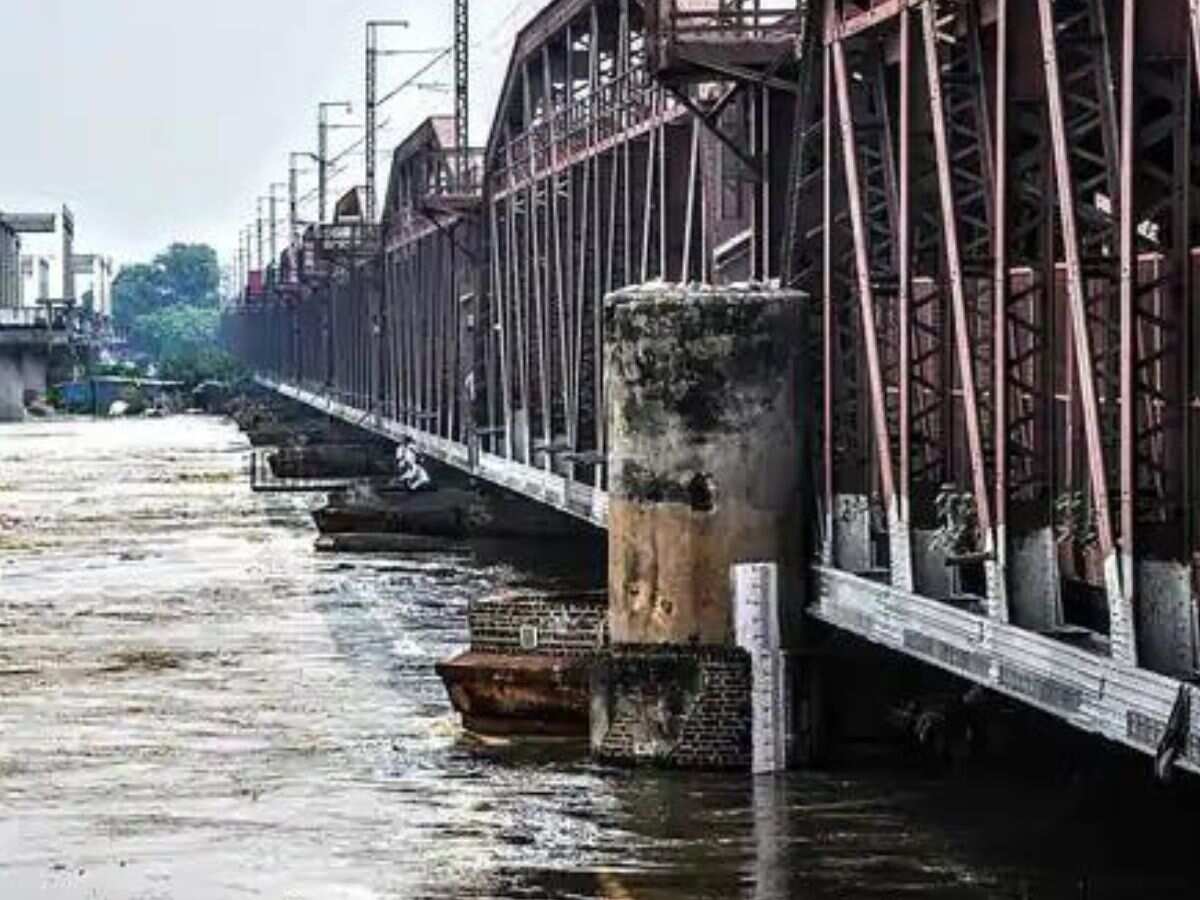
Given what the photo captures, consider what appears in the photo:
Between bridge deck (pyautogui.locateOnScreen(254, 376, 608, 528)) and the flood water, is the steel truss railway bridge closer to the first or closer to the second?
the flood water

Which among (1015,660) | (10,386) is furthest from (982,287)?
(10,386)

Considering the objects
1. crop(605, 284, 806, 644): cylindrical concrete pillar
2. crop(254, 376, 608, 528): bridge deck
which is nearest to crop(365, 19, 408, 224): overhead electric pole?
crop(254, 376, 608, 528): bridge deck

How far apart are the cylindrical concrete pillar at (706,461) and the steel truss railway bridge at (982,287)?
613 millimetres

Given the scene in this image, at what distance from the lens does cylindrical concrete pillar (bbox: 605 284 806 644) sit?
1208 inches

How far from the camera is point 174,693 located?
41.2 meters

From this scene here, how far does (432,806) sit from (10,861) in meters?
4.57

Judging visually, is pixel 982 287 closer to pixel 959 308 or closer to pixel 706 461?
pixel 706 461

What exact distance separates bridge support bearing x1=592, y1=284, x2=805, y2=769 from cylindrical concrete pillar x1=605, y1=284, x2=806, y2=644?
1 cm

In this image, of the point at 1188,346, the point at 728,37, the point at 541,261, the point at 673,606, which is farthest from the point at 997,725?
the point at 541,261

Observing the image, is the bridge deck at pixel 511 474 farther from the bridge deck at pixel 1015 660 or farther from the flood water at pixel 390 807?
the bridge deck at pixel 1015 660

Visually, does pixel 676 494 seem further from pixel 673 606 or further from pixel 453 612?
pixel 453 612

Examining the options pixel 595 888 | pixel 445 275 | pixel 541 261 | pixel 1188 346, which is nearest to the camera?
pixel 1188 346

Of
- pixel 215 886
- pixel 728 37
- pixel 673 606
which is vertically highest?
pixel 728 37

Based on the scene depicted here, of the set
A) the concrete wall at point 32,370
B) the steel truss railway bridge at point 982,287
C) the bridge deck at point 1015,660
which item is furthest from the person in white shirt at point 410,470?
the concrete wall at point 32,370
